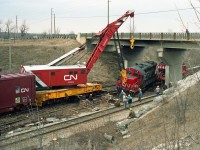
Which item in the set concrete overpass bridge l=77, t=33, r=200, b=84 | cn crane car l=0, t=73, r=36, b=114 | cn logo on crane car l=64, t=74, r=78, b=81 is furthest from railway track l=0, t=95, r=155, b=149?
concrete overpass bridge l=77, t=33, r=200, b=84

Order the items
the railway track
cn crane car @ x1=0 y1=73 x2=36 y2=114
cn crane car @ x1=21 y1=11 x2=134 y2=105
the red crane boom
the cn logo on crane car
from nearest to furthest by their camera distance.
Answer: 1. the railway track
2. cn crane car @ x1=0 y1=73 x2=36 y2=114
3. cn crane car @ x1=21 y1=11 x2=134 y2=105
4. the cn logo on crane car
5. the red crane boom

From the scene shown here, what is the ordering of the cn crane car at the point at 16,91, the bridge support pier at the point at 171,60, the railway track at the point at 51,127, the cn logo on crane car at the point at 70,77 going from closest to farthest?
the railway track at the point at 51,127
the cn crane car at the point at 16,91
the cn logo on crane car at the point at 70,77
the bridge support pier at the point at 171,60

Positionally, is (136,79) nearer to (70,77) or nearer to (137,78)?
(137,78)

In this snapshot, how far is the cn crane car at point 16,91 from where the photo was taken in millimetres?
21328

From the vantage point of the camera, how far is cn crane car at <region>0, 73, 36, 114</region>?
2133 cm

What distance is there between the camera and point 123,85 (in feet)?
99.0

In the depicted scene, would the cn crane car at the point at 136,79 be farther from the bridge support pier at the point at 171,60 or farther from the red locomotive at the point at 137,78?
the bridge support pier at the point at 171,60

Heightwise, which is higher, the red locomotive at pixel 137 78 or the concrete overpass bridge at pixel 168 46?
the concrete overpass bridge at pixel 168 46

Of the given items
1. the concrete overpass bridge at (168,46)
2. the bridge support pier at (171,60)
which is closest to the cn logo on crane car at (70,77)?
the concrete overpass bridge at (168,46)

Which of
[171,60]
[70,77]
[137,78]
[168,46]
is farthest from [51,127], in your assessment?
[171,60]

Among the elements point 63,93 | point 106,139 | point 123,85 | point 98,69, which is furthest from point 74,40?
point 106,139

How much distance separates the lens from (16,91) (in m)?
22.1

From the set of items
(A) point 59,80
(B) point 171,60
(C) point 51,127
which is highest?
(B) point 171,60

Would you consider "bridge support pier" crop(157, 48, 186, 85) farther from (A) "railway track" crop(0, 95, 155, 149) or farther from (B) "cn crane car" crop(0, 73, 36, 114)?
(B) "cn crane car" crop(0, 73, 36, 114)
